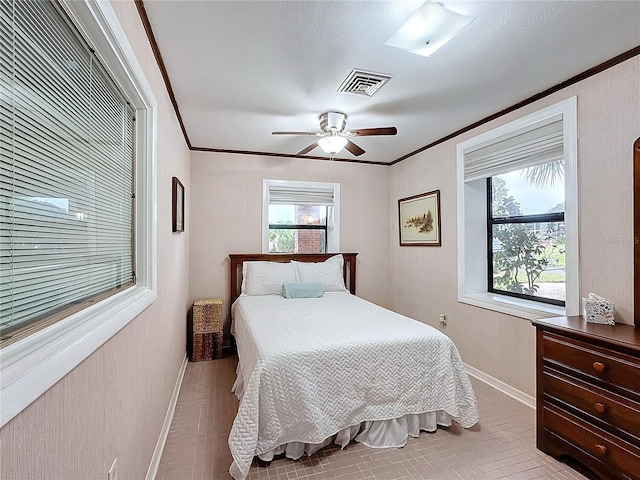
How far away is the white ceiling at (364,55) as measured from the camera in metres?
1.65

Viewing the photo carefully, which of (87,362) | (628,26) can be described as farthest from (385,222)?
(87,362)

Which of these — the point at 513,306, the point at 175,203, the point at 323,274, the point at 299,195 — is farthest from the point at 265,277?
the point at 513,306

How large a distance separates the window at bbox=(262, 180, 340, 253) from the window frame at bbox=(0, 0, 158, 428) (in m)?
2.47

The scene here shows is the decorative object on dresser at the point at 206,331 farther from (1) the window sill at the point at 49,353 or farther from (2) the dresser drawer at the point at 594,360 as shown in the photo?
(2) the dresser drawer at the point at 594,360

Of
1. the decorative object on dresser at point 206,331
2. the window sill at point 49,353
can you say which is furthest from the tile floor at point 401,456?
the window sill at point 49,353

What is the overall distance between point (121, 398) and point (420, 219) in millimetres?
3525

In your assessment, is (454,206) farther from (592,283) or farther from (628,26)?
(628,26)

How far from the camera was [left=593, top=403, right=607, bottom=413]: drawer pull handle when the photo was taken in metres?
1.72

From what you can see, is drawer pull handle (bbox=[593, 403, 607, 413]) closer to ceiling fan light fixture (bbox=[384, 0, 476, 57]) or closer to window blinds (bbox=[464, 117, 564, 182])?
window blinds (bbox=[464, 117, 564, 182])

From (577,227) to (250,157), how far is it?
11.3 feet

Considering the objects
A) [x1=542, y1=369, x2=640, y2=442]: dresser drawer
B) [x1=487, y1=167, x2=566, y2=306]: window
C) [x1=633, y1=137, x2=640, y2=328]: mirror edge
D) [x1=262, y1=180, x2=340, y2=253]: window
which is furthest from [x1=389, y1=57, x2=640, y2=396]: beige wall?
[x1=262, y1=180, x2=340, y2=253]: window

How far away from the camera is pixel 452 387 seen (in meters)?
2.21

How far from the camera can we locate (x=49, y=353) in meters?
0.76

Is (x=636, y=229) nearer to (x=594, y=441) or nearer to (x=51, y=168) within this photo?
(x=594, y=441)
